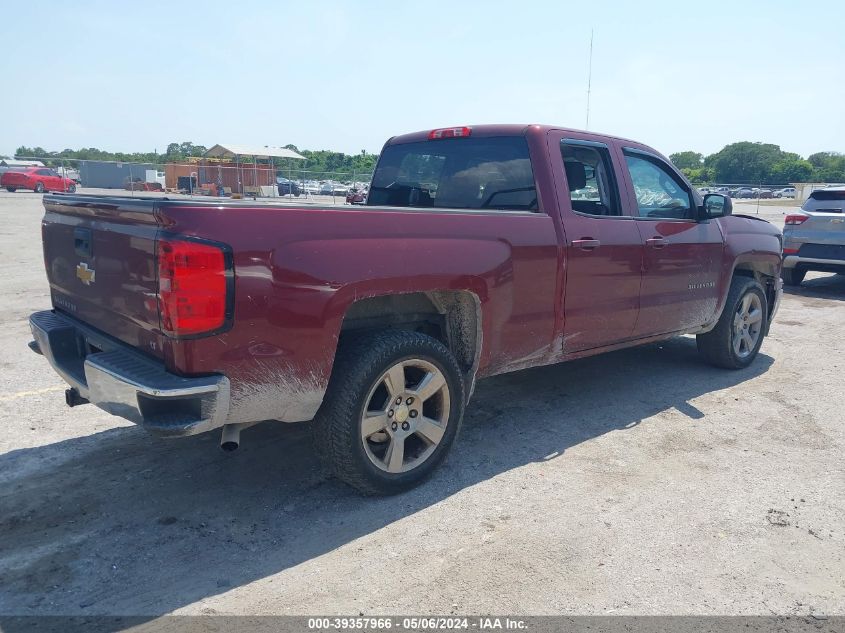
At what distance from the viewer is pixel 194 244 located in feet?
8.74

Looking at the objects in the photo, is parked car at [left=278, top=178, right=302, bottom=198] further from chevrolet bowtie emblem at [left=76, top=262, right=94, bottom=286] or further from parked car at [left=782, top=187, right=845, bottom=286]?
chevrolet bowtie emblem at [left=76, top=262, right=94, bottom=286]

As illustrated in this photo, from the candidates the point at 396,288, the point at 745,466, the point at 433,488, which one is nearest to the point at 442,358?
the point at 396,288

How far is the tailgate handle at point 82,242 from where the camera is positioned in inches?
130

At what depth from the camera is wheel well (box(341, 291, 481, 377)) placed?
3561 millimetres

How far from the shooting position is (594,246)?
438cm

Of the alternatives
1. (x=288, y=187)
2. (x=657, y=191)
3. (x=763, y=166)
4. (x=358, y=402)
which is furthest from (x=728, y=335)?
(x=763, y=166)

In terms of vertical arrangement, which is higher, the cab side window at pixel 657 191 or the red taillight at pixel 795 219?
the cab side window at pixel 657 191

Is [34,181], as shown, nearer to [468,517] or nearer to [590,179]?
[590,179]

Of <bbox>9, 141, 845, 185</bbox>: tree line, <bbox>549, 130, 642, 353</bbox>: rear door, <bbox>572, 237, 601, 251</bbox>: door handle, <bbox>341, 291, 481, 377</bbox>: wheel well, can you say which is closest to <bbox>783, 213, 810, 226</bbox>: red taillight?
<bbox>549, 130, 642, 353</bbox>: rear door

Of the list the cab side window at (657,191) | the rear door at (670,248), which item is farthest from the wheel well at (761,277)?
the cab side window at (657,191)

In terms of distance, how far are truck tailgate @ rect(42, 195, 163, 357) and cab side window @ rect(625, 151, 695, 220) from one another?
3.52 metres

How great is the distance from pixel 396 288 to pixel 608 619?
68.0 inches

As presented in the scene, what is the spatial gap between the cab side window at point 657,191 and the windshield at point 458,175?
3.59ft

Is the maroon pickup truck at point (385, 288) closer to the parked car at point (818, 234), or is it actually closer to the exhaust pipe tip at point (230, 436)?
the exhaust pipe tip at point (230, 436)
